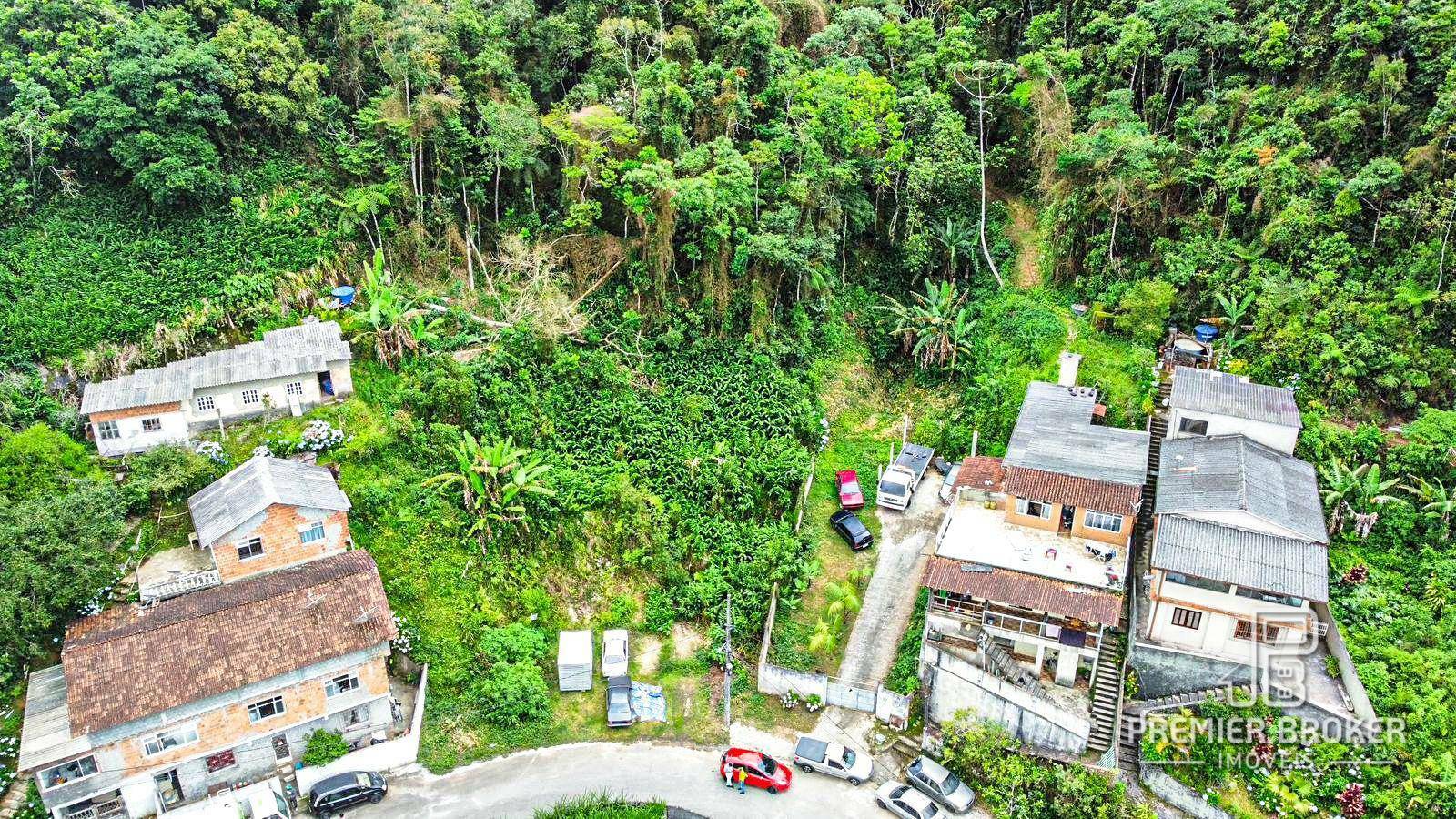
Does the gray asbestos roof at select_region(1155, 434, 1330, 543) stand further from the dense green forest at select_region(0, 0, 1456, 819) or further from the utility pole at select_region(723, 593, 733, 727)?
the utility pole at select_region(723, 593, 733, 727)

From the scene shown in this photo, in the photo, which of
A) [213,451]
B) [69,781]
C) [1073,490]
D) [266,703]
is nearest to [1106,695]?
[1073,490]

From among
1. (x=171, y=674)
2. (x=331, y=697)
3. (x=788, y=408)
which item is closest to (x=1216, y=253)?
(x=788, y=408)

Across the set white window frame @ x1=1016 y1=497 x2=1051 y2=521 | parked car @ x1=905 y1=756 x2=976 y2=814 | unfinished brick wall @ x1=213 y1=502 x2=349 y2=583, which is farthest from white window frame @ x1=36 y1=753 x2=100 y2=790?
white window frame @ x1=1016 y1=497 x2=1051 y2=521

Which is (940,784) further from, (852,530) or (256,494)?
(256,494)

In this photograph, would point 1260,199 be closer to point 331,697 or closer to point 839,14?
point 839,14

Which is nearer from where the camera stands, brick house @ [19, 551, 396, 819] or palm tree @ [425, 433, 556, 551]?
brick house @ [19, 551, 396, 819]

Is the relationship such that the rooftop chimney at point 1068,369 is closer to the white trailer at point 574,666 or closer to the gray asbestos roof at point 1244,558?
the gray asbestos roof at point 1244,558
